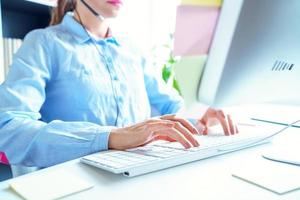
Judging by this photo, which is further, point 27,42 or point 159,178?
point 27,42

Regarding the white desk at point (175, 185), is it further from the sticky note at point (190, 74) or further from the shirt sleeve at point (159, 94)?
the shirt sleeve at point (159, 94)

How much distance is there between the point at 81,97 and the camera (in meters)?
0.94

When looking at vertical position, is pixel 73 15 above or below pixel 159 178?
above

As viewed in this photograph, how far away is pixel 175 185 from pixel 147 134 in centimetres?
18

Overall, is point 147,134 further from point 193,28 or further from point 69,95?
point 69,95

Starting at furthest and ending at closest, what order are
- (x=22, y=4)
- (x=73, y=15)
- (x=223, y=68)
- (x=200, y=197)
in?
(x=22, y=4) < (x=73, y=15) < (x=223, y=68) < (x=200, y=197)

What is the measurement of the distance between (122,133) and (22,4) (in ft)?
2.88

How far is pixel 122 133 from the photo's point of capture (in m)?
0.66

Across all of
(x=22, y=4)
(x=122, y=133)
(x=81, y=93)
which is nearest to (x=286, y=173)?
(x=122, y=133)

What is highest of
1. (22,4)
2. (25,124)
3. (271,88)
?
(22,4)

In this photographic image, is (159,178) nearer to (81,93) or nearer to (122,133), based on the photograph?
(122,133)

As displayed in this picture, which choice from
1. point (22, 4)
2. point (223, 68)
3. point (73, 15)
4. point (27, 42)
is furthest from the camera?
point (22, 4)

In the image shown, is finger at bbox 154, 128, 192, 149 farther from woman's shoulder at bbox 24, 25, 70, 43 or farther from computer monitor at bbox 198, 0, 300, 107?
woman's shoulder at bbox 24, 25, 70, 43

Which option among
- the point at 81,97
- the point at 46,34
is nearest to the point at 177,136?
the point at 81,97
